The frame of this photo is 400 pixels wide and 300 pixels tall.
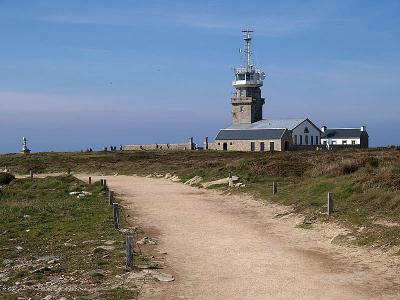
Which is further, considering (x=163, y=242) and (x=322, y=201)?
(x=322, y=201)

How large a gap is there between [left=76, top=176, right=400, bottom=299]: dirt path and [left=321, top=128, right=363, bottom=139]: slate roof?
89642 mm

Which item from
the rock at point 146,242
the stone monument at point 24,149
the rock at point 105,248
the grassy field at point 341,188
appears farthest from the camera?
the stone monument at point 24,149

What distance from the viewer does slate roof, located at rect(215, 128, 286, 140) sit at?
91375mm

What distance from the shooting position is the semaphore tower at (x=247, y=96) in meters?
101

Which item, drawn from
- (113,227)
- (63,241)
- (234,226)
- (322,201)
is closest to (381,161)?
(322,201)

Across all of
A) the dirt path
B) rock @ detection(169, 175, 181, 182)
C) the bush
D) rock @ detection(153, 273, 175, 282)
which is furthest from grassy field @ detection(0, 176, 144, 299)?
the bush

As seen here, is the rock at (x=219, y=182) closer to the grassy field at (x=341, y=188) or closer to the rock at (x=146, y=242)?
the grassy field at (x=341, y=188)

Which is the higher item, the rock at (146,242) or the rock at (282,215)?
the rock at (282,215)

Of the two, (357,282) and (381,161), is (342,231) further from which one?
(381,161)

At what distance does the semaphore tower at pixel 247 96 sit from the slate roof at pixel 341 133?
55.0ft

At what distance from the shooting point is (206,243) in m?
15.6

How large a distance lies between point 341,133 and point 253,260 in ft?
331

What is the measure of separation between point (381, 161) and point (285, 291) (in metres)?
22.7

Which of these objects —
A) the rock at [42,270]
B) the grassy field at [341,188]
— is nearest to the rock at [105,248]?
the rock at [42,270]
